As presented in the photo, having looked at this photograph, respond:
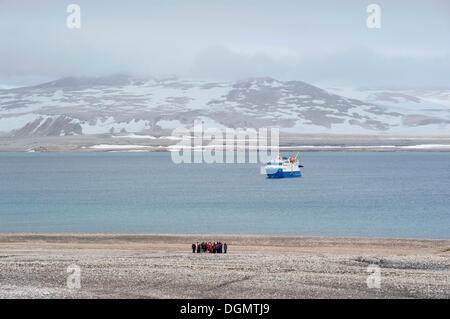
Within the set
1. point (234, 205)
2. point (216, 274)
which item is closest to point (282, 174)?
point (234, 205)

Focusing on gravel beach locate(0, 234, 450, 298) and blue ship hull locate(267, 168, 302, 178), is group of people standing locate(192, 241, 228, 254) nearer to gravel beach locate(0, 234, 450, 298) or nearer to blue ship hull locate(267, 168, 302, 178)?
gravel beach locate(0, 234, 450, 298)

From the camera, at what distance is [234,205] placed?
182 feet

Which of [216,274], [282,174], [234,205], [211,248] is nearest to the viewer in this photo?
[216,274]

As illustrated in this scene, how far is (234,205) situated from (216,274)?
34955 mm

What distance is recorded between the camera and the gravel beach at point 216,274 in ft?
58.5

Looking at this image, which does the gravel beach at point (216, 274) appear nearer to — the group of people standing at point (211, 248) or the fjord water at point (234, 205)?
the group of people standing at point (211, 248)

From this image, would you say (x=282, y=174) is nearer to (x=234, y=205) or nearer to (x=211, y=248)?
(x=234, y=205)

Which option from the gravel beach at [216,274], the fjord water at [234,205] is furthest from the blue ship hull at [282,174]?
the gravel beach at [216,274]

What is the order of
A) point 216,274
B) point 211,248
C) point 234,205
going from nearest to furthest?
point 216,274, point 211,248, point 234,205

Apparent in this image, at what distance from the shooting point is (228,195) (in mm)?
64625

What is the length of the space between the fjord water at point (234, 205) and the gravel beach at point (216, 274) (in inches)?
414
